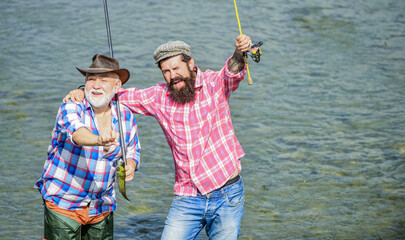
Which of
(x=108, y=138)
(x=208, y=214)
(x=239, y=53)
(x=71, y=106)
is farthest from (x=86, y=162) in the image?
(x=239, y=53)

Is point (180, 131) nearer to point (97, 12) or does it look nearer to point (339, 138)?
point (339, 138)

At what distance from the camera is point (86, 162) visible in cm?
434

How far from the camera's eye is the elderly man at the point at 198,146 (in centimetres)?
440

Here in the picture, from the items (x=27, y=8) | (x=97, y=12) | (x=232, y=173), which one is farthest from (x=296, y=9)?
(x=232, y=173)

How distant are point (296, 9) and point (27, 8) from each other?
20.5ft

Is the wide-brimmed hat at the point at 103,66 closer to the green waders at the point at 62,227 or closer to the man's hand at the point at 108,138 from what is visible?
the man's hand at the point at 108,138

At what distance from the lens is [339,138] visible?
29.7ft

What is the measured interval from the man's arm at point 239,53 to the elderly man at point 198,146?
0.04 ft

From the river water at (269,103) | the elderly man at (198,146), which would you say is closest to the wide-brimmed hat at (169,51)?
the elderly man at (198,146)

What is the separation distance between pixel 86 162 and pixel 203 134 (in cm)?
81

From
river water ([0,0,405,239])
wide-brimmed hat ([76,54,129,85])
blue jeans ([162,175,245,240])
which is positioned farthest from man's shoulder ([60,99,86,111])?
river water ([0,0,405,239])

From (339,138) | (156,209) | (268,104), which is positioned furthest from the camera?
(268,104)

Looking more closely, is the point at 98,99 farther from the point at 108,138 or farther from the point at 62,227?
the point at 62,227

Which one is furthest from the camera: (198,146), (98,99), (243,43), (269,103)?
(269,103)
